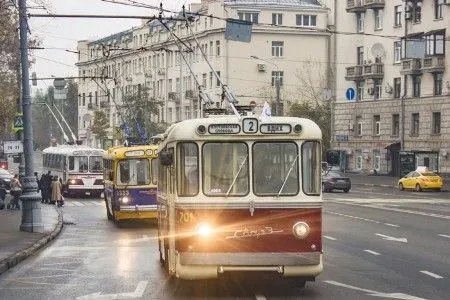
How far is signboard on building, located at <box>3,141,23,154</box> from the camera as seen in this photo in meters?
28.6

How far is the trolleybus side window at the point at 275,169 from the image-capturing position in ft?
47.3

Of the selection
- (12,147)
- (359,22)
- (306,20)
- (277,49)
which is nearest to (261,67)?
(277,49)

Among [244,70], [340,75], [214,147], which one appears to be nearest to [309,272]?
[214,147]

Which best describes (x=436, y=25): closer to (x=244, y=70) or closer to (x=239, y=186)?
(x=244, y=70)

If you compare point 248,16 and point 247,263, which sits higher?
point 248,16

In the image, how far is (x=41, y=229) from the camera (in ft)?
90.8

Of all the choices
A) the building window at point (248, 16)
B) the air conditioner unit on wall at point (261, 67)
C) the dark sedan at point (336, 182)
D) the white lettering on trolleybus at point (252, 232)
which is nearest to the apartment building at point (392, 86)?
the dark sedan at point (336, 182)

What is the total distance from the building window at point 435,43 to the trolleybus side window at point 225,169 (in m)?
56.0

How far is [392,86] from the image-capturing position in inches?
A: 2955

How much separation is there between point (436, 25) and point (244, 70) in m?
32.1

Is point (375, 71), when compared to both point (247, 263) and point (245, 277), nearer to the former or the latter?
point (245, 277)

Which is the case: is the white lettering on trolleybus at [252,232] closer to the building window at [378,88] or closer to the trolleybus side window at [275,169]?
the trolleybus side window at [275,169]

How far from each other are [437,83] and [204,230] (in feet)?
188

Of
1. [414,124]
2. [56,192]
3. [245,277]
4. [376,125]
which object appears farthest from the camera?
[376,125]
